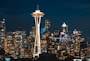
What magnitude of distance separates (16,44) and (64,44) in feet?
13.1

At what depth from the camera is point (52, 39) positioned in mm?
22859

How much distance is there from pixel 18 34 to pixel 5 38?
5.67 feet

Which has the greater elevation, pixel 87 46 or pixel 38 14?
pixel 38 14

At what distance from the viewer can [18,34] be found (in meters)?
26.5

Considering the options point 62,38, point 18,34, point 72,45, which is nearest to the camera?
point 72,45

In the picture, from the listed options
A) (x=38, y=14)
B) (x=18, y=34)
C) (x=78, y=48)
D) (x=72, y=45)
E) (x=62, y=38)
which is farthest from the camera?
(x=18, y=34)

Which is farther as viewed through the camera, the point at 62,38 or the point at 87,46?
the point at 62,38

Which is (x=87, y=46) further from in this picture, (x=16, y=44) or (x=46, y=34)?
(x=16, y=44)

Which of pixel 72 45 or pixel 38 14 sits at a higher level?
pixel 38 14

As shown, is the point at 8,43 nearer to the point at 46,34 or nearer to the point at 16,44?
the point at 16,44

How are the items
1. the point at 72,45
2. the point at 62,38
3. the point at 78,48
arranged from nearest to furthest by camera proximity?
the point at 78,48 → the point at 72,45 → the point at 62,38

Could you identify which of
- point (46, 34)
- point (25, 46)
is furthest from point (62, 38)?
point (25, 46)

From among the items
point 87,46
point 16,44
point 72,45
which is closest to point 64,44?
point 72,45

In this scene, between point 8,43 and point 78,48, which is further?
point 8,43
